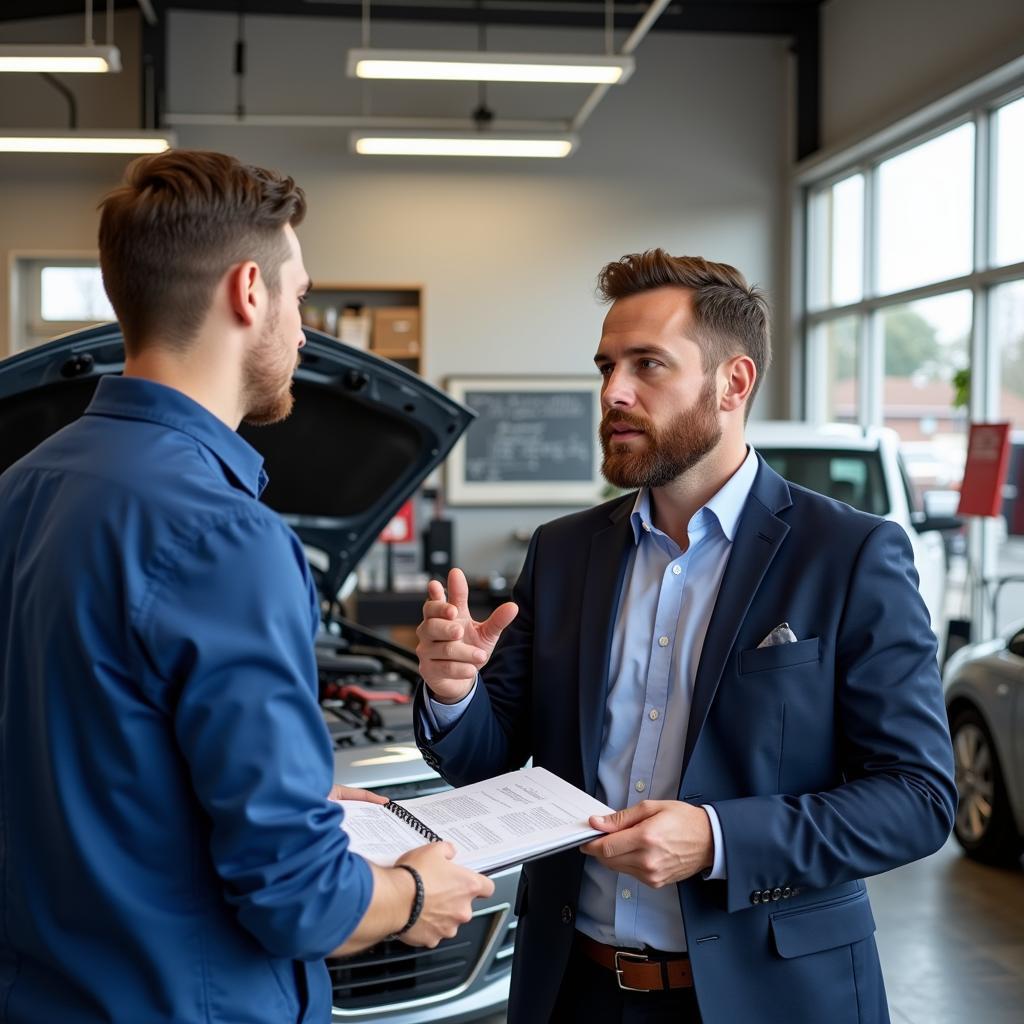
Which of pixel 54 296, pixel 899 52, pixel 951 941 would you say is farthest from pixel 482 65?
pixel 951 941

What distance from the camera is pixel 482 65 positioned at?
580 centimetres

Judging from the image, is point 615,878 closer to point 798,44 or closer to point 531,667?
point 531,667

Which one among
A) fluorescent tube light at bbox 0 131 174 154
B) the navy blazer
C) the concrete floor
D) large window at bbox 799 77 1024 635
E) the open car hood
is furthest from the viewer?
fluorescent tube light at bbox 0 131 174 154

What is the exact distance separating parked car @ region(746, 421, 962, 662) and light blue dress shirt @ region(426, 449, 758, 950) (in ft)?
13.6

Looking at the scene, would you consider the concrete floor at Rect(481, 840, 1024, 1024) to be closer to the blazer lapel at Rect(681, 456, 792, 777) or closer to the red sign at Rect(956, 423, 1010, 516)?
the blazer lapel at Rect(681, 456, 792, 777)

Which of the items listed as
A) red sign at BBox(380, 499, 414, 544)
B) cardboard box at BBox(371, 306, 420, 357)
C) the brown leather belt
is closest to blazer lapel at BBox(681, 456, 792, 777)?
the brown leather belt

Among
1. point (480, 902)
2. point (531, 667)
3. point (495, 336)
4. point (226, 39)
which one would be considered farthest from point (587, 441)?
point (531, 667)

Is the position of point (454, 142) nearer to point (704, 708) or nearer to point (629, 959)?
point (704, 708)

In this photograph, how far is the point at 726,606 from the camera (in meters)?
1.63

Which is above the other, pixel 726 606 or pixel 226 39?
pixel 226 39

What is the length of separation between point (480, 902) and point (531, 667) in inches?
39.4

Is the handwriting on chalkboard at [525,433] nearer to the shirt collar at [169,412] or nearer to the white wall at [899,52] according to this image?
the white wall at [899,52]

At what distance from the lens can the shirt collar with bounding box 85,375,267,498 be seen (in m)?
1.20

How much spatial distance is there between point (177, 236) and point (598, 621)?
834 mm
